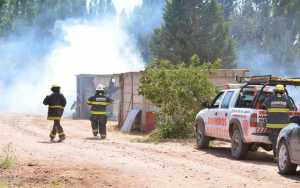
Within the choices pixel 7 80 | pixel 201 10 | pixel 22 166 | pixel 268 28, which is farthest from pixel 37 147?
pixel 7 80

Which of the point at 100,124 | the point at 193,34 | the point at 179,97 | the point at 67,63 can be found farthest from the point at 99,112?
the point at 67,63

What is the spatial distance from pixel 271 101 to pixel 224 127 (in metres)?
2.01

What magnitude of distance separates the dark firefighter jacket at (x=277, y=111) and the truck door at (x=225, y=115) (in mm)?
1556

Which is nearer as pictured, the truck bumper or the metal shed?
the truck bumper

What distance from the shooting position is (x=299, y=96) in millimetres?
16578

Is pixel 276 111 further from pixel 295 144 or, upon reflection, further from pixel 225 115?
pixel 295 144

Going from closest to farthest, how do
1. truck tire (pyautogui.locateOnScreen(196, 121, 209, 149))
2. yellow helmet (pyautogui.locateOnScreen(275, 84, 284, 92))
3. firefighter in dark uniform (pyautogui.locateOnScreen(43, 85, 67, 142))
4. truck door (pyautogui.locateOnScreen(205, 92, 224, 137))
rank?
yellow helmet (pyautogui.locateOnScreen(275, 84, 284, 92)) → truck door (pyautogui.locateOnScreen(205, 92, 224, 137)) → truck tire (pyautogui.locateOnScreen(196, 121, 209, 149)) → firefighter in dark uniform (pyautogui.locateOnScreen(43, 85, 67, 142))

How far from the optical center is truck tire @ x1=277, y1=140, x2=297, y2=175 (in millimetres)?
12422

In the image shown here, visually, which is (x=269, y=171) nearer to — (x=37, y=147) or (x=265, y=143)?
(x=265, y=143)

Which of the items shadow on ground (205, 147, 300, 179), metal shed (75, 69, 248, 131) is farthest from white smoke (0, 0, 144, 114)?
shadow on ground (205, 147, 300, 179)

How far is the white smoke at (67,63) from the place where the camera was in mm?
59969

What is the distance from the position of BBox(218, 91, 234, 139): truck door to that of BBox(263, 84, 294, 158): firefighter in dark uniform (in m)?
1.50

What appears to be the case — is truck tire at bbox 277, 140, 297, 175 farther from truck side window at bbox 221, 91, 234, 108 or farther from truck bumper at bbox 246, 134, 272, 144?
truck side window at bbox 221, 91, 234, 108

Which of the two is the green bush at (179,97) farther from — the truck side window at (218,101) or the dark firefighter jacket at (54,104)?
the truck side window at (218,101)
